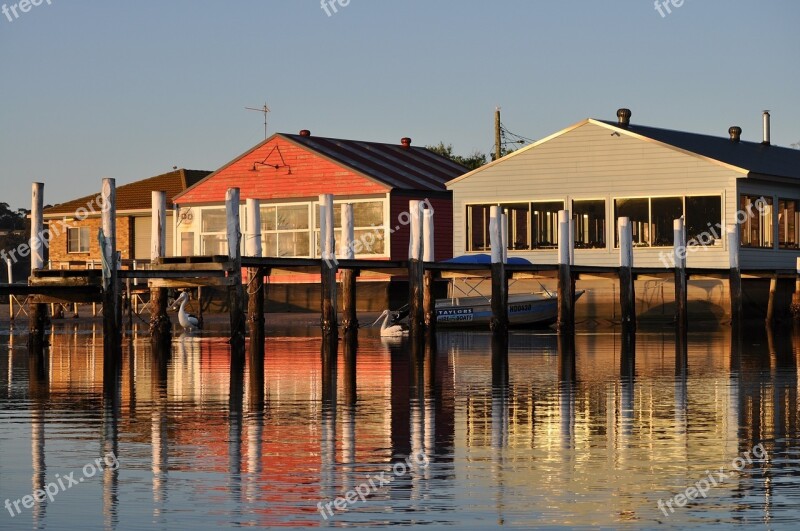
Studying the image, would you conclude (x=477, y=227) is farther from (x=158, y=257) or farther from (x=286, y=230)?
(x=158, y=257)

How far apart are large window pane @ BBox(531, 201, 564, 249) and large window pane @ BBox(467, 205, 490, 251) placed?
5.63ft

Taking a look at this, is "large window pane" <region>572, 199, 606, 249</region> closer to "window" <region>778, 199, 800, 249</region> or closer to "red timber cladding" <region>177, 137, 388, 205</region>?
"window" <region>778, 199, 800, 249</region>

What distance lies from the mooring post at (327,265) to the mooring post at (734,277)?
12.9 metres

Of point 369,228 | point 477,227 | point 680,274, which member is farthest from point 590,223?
point 369,228

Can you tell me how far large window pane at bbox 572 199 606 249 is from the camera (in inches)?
1758

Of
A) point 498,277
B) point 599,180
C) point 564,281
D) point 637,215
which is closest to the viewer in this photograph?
point 498,277

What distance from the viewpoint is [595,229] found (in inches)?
1773

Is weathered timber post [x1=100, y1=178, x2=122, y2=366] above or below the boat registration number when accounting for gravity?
above

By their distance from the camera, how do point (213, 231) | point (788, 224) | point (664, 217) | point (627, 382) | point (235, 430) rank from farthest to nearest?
point (213, 231), point (788, 224), point (664, 217), point (627, 382), point (235, 430)

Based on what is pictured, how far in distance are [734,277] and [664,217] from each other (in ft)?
12.2

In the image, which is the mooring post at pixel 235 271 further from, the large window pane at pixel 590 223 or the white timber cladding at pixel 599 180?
the large window pane at pixel 590 223

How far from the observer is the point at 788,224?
46.2 meters

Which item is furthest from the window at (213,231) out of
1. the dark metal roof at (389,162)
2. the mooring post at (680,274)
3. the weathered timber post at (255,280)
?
the mooring post at (680,274)

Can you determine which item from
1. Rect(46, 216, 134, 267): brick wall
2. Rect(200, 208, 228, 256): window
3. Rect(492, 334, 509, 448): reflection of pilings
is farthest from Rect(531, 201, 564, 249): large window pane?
Rect(46, 216, 134, 267): brick wall
